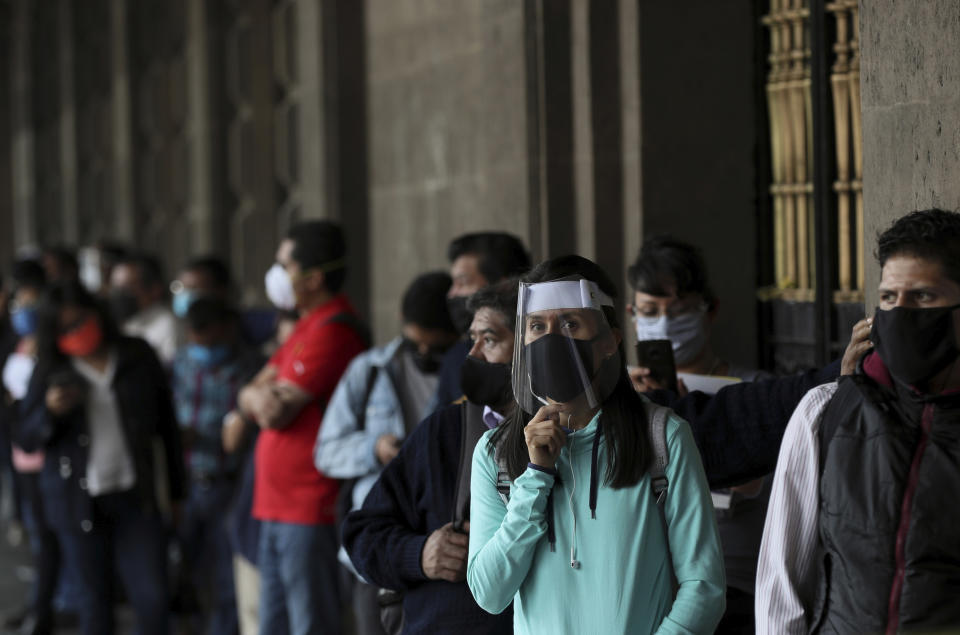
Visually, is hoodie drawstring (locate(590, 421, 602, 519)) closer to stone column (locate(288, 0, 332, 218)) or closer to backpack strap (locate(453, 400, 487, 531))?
backpack strap (locate(453, 400, 487, 531))

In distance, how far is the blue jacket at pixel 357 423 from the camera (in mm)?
5270

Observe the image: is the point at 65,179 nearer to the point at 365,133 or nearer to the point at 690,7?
the point at 365,133

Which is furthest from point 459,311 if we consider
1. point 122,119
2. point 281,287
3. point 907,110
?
point 122,119

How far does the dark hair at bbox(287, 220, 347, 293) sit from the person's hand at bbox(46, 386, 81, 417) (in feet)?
4.84

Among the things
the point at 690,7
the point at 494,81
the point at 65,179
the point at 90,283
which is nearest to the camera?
the point at 690,7

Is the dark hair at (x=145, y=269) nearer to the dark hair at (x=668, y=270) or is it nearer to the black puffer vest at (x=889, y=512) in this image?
the dark hair at (x=668, y=270)

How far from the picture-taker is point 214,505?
7.78 m

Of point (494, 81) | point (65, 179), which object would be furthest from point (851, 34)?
point (65, 179)

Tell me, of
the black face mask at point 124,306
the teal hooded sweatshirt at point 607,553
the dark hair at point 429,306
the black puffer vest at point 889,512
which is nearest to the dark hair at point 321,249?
the dark hair at point 429,306

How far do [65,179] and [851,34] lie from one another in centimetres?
1280

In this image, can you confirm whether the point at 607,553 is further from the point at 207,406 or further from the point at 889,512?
the point at 207,406

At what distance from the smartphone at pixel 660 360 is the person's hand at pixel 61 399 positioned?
3.69 m


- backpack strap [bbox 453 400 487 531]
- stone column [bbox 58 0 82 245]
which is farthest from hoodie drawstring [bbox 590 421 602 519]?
stone column [bbox 58 0 82 245]

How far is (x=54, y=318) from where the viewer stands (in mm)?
7078
